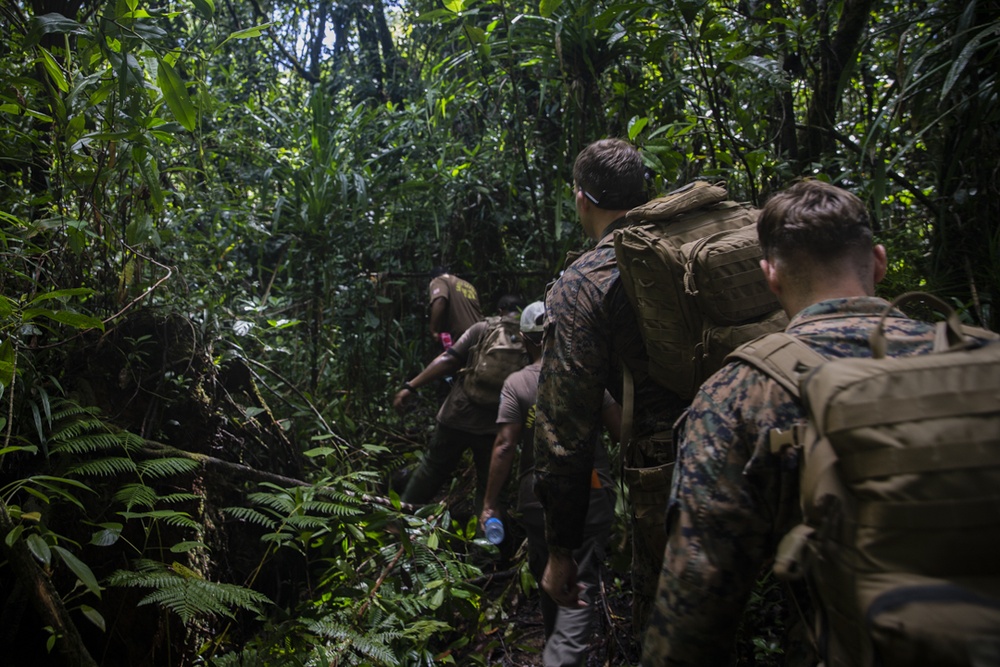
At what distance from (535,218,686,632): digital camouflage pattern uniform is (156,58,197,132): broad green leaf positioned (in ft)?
4.56

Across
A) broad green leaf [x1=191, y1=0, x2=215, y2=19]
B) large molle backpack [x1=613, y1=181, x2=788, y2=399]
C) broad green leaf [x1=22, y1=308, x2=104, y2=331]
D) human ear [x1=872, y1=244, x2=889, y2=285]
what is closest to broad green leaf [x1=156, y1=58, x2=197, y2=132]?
broad green leaf [x1=191, y1=0, x2=215, y2=19]

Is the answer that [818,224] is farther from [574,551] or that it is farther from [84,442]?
[84,442]

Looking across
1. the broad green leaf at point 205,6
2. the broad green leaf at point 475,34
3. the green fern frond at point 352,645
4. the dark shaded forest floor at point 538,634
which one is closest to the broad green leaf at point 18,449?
the green fern frond at point 352,645

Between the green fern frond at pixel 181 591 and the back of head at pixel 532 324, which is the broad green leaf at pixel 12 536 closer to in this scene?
the green fern frond at pixel 181 591

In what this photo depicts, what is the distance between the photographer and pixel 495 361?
4559mm

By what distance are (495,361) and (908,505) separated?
11.8 feet

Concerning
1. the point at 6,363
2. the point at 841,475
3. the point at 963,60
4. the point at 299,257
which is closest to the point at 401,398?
the point at 299,257

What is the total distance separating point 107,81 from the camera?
2574 mm

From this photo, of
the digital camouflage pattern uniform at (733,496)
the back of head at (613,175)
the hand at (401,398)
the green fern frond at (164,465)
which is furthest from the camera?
the hand at (401,398)

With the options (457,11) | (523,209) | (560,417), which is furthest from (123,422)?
(523,209)

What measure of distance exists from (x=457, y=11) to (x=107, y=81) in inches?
71.8

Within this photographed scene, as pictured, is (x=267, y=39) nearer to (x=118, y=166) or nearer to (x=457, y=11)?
(x=457, y=11)

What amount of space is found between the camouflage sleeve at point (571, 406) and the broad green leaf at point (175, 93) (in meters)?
1.38

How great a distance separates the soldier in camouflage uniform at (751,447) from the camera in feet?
4.42
